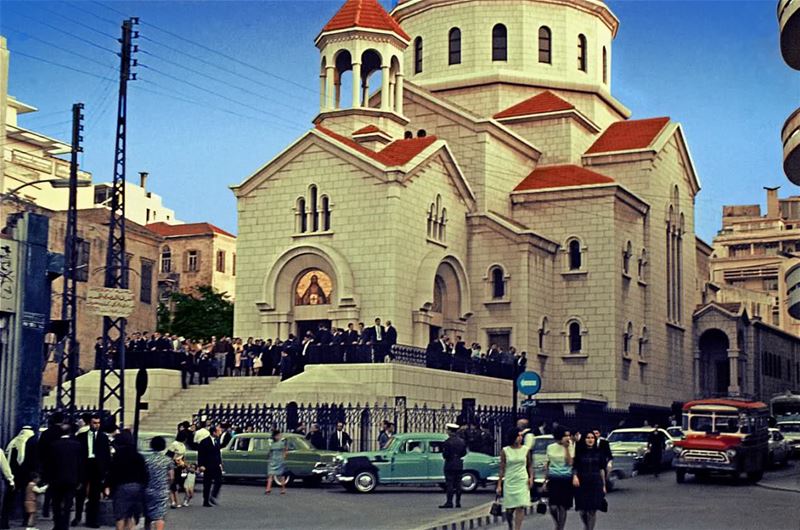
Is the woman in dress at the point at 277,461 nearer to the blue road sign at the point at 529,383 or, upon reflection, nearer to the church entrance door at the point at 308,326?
the blue road sign at the point at 529,383

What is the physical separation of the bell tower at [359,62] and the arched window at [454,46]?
752cm

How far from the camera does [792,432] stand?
3897 cm

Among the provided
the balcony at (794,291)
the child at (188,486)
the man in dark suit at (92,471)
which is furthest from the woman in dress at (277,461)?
the balcony at (794,291)

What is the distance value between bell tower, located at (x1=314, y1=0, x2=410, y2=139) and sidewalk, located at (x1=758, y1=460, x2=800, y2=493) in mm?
18342

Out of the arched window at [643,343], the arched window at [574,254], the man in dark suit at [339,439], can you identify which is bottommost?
the man in dark suit at [339,439]

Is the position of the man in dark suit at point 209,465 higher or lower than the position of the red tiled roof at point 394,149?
lower

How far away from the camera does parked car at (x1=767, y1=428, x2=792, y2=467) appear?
3428 cm

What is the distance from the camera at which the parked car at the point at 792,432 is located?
3806 centimetres

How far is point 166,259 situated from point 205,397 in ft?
120

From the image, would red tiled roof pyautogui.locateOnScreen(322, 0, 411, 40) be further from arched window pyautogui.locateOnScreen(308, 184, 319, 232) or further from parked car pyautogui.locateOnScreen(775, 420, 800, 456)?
parked car pyautogui.locateOnScreen(775, 420, 800, 456)

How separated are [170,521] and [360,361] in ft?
54.4

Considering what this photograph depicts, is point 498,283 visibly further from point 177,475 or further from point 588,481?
point 588,481

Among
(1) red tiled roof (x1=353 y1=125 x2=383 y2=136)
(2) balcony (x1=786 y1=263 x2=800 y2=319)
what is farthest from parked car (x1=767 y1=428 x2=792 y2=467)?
(1) red tiled roof (x1=353 y1=125 x2=383 y2=136)

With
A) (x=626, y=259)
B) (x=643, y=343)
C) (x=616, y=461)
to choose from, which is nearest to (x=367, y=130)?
(x=626, y=259)
